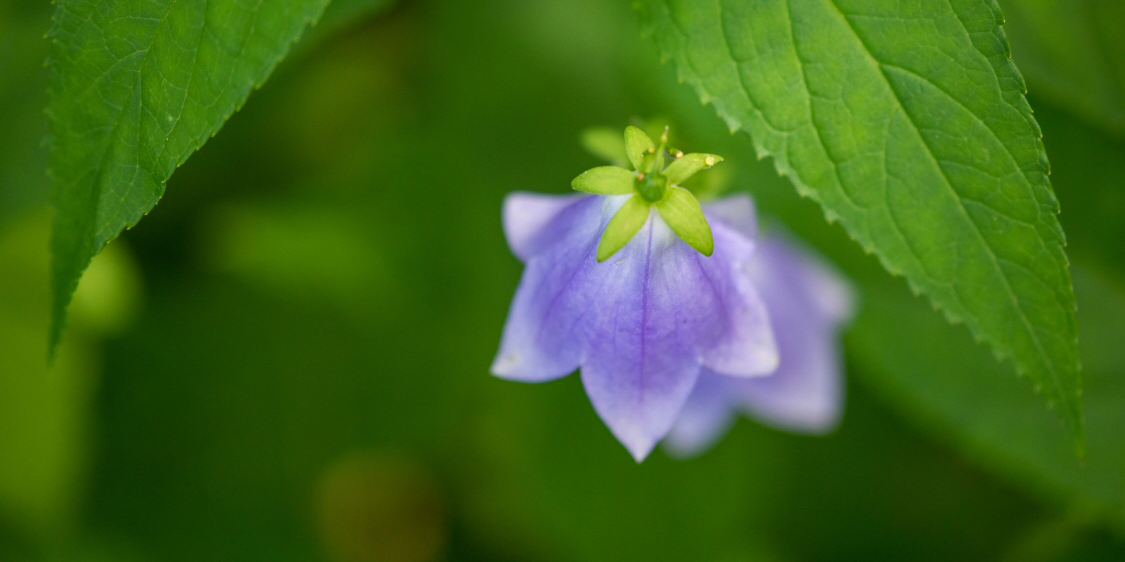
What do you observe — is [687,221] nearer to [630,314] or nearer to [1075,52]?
[630,314]

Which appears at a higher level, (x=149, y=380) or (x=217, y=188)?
(x=217, y=188)

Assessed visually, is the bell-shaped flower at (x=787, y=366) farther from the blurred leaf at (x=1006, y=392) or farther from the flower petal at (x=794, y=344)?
the blurred leaf at (x=1006, y=392)

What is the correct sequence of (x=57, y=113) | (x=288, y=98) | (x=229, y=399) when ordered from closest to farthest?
(x=57, y=113)
(x=288, y=98)
(x=229, y=399)

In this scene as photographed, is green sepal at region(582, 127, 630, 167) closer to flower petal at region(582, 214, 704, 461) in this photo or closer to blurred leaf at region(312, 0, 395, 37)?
flower petal at region(582, 214, 704, 461)

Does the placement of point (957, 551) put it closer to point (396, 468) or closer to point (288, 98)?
point (396, 468)

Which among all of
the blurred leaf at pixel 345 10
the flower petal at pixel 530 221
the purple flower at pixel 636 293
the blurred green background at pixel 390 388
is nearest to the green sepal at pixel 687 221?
the purple flower at pixel 636 293

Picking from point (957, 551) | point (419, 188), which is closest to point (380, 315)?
point (419, 188)
